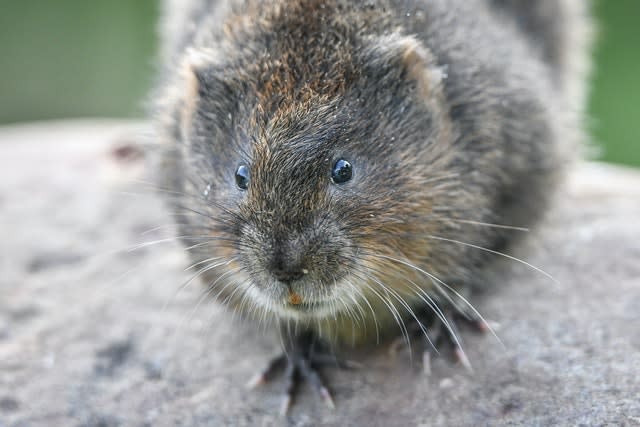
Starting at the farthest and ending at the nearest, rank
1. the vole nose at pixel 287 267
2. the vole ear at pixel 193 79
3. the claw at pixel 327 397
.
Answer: the vole ear at pixel 193 79
the claw at pixel 327 397
the vole nose at pixel 287 267

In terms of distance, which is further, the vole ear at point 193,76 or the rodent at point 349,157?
the vole ear at point 193,76

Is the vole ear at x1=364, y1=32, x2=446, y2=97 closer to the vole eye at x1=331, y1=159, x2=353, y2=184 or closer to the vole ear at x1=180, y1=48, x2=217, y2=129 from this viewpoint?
the vole eye at x1=331, y1=159, x2=353, y2=184

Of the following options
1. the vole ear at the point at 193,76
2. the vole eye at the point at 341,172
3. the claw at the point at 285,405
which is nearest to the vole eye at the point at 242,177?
the vole eye at the point at 341,172

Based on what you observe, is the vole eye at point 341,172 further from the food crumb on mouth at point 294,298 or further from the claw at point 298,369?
the claw at point 298,369

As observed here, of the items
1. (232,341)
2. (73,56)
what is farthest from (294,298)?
(73,56)

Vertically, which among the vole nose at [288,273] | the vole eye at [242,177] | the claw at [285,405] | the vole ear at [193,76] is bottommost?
the claw at [285,405]

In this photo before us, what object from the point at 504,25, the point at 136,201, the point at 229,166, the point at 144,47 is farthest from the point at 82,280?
the point at 144,47

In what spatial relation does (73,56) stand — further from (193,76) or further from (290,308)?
(290,308)

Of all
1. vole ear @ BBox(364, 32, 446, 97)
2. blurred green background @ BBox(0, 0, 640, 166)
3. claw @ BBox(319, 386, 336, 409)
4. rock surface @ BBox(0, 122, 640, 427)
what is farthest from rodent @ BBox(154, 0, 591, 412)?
blurred green background @ BBox(0, 0, 640, 166)

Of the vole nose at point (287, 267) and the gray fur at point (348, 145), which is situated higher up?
the gray fur at point (348, 145)
